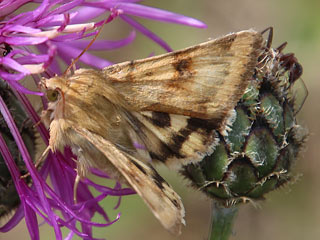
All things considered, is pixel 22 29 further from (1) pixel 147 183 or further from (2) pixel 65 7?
(1) pixel 147 183

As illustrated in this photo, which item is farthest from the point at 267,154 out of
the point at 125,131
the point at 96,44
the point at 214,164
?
the point at 96,44

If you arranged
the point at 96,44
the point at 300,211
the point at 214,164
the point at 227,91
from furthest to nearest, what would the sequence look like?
the point at 300,211
the point at 96,44
the point at 214,164
the point at 227,91

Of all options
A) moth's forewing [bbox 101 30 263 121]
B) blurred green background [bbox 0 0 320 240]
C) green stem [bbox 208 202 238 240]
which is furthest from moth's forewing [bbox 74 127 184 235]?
blurred green background [bbox 0 0 320 240]

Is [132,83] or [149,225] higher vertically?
[132,83]

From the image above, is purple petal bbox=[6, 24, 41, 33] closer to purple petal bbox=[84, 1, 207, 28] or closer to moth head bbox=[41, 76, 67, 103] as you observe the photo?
moth head bbox=[41, 76, 67, 103]

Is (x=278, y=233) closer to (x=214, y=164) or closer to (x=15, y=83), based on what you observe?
(x=214, y=164)
